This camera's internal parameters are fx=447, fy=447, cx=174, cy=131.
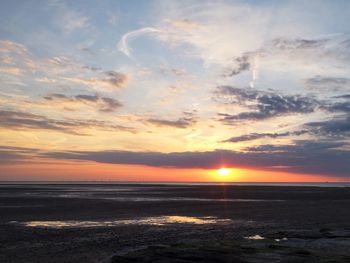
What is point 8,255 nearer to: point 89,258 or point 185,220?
point 89,258

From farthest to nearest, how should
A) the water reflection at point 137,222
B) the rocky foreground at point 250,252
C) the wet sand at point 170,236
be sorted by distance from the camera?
the water reflection at point 137,222 → the wet sand at point 170,236 → the rocky foreground at point 250,252

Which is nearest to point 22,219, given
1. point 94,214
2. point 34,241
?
point 94,214

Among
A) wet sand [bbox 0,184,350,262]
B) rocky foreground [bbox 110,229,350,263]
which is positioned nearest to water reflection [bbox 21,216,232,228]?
wet sand [bbox 0,184,350,262]

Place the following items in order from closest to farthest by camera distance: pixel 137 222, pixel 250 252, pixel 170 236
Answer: pixel 250 252
pixel 170 236
pixel 137 222

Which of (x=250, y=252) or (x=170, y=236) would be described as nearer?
(x=250, y=252)

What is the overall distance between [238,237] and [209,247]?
22.8ft

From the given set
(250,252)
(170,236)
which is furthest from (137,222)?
(250,252)

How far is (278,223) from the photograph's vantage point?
3425 cm

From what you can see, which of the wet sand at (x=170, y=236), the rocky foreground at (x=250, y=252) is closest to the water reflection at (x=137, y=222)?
the wet sand at (x=170, y=236)

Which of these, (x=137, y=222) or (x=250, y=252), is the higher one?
(x=137, y=222)

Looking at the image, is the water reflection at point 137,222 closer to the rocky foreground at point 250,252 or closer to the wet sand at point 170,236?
the wet sand at point 170,236

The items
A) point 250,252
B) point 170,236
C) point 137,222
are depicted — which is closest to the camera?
point 250,252

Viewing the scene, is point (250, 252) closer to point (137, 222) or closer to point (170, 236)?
point (170, 236)

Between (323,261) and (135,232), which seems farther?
(135,232)
